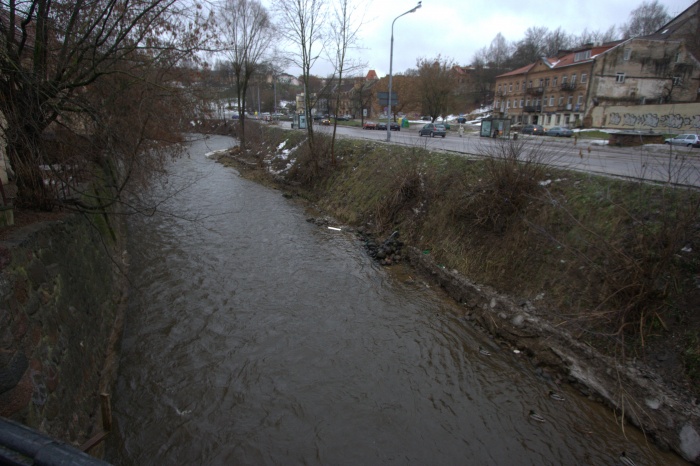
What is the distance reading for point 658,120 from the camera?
35.8 m

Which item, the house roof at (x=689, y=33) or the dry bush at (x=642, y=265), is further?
the house roof at (x=689, y=33)

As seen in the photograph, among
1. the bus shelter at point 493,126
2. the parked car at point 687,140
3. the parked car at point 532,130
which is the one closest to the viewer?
the parked car at point 687,140

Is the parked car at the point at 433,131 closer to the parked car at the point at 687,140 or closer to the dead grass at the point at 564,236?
the parked car at the point at 687,140

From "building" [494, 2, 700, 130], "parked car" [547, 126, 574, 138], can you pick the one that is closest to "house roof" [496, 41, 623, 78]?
"building" [494, 2, 700, 130]

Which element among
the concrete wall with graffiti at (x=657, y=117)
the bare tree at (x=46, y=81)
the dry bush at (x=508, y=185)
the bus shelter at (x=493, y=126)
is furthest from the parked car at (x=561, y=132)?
the bare tree at (x=46, y=81)

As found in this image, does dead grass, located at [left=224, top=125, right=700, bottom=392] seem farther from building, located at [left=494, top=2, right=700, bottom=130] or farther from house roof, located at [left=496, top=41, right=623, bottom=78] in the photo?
house roof, located at [left=496, top=41, right=623, bottom=78]

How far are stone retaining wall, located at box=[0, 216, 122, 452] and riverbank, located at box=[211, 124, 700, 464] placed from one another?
7.36 metres

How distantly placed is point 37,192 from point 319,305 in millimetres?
5843

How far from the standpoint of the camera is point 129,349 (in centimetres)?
737

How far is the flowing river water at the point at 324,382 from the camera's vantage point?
5.55 metres

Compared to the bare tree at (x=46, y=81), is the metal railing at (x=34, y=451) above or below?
below

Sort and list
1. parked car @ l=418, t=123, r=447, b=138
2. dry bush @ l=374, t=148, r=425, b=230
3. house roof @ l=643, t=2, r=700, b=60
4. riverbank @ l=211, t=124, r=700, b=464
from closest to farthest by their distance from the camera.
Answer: riverbank @ l=211, t=124, r=700, b=464 < dry bush @ l=374, t=148, r=425, b=230 < parked car @ l=418, t=123, r=447, b=138 < house roof @ l=643, t=2, r=700, b=60

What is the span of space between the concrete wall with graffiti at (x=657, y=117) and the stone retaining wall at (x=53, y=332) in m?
39.8

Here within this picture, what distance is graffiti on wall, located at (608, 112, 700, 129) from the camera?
33478mm
